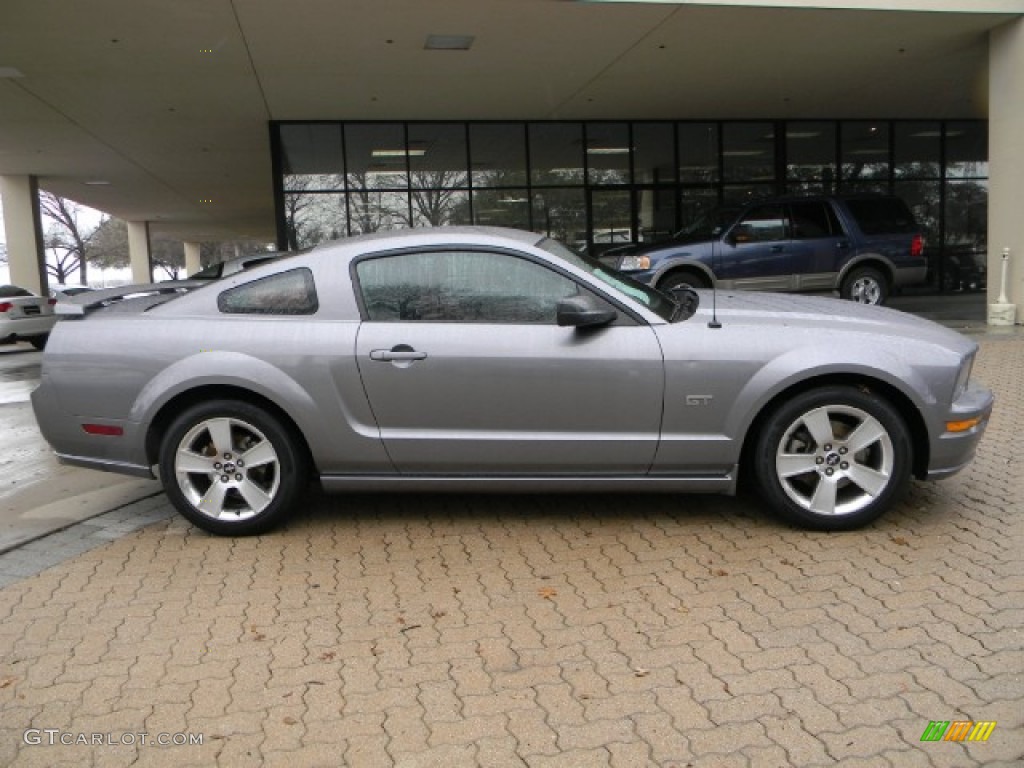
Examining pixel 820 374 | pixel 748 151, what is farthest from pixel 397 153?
pixel 820 374

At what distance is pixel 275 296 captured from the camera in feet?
15.5

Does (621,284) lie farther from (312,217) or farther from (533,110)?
(312,217)

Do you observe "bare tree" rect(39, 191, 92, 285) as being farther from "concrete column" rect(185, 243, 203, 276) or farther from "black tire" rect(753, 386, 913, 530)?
"black tire" rect(753, 386, 913, 530)

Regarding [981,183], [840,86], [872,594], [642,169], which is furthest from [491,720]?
[981,183]

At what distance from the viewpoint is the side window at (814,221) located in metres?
14.0

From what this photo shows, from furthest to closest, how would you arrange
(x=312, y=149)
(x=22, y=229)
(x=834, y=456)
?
(x=22, y=229)
(x=312, y=149)
(x=834, y=456)

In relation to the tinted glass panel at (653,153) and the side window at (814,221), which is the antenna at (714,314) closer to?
the side window at (814,221)

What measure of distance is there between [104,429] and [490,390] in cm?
208

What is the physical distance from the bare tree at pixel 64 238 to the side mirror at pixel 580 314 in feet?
203

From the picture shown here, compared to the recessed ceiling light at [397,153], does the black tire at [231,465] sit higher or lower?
lower

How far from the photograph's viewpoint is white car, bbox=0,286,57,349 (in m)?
17.0

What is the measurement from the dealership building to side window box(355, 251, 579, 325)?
752 cm

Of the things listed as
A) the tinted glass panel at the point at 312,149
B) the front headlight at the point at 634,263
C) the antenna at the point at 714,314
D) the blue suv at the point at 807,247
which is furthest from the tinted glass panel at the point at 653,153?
the antenna at the point at 714,314

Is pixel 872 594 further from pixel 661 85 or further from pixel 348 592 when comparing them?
pixel 661 85
